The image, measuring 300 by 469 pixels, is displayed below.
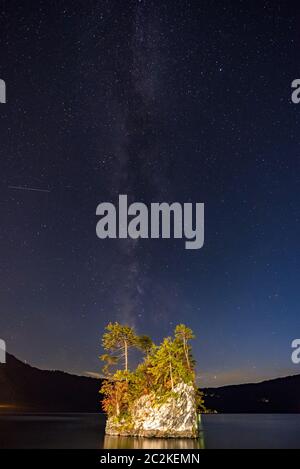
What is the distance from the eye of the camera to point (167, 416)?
50.6 metres

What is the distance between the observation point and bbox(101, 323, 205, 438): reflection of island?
166 feet

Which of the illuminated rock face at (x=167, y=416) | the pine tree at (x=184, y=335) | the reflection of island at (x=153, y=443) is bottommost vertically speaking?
the reflection of island at (x=153, y=443)

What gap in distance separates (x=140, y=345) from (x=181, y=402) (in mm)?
7603

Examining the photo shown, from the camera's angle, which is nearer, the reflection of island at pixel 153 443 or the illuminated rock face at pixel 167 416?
the reflection of island at pixel 153 443

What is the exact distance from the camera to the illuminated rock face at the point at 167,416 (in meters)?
50.4

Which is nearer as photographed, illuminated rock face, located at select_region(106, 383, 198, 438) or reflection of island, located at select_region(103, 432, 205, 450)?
reflection of island, located at select_region(103, 432, 205, 450)

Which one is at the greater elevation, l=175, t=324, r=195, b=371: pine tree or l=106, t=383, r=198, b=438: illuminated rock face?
l=175, t=324, r=195, b=371: pine tree

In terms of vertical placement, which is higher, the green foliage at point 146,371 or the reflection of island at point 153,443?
the green foliage at point 146,371

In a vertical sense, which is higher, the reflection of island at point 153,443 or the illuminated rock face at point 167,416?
the illuminated rock face at point 167,416

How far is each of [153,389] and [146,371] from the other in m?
2.27
